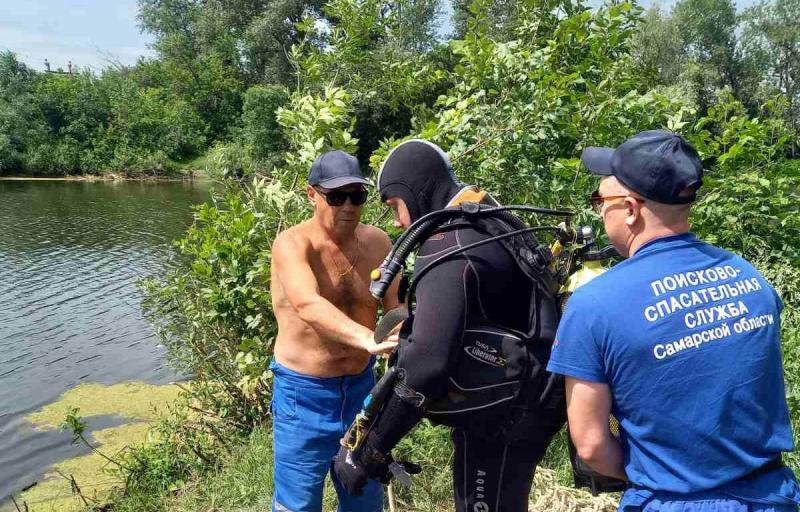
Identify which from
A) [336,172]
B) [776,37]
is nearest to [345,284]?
[336,172]

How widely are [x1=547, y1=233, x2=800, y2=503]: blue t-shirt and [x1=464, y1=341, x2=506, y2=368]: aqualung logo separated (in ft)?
1.08

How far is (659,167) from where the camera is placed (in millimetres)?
1668

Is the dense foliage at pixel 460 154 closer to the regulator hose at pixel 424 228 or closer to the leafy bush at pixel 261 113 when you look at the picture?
the regulator hose at pixel 424 228

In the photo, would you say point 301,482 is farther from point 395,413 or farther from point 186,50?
point 186,50

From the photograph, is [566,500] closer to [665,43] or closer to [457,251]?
[457,251]

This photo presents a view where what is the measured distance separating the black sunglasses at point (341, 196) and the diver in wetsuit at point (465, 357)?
2.39 ft

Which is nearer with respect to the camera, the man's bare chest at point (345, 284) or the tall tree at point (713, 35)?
the man's bare chest at point (345, 284)

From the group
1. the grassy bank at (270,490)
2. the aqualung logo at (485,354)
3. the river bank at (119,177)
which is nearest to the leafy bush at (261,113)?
the river bank at (119,177)

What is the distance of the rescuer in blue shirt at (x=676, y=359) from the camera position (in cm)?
162

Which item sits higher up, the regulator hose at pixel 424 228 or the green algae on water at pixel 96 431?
the regulator hose at pixel 424 228

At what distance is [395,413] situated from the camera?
2100mm

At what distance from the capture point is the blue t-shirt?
63.7 inches

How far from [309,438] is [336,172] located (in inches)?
49.7

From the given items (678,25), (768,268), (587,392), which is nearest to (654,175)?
(587,392)
